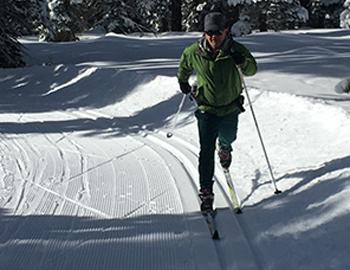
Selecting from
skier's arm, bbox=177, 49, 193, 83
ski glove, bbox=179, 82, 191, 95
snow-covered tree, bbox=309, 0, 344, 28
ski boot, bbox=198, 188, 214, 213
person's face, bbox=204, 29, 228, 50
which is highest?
person's face, bbox=204, 29, 228, 50

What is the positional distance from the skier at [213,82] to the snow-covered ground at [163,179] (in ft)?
2.27

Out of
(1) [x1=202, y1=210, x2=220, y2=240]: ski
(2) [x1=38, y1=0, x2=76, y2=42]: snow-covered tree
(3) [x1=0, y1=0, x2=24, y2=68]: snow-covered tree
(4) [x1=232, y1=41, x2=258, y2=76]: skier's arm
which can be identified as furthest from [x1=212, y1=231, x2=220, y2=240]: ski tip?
(2) [x1=38, y1=0, x2=76, y2=42]: snow-covered tree

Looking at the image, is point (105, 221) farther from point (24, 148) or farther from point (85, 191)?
point (24, 148)

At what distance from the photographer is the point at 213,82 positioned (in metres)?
6.32

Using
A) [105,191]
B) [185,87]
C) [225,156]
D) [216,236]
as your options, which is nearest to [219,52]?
[185,87]

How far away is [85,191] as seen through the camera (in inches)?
307

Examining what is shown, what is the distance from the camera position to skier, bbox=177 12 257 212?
20.4ft

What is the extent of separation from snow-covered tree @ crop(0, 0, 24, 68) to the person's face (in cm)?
1677

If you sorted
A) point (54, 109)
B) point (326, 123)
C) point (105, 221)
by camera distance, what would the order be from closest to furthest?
point (105, 221) < point (326, 123) < point (54, 109)

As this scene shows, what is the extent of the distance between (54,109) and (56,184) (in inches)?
296

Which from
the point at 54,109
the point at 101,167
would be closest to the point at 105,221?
the point at 101,167

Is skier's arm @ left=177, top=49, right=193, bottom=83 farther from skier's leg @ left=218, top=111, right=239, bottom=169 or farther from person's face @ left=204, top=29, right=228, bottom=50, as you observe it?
skier's leg @ left=218, top=111, right=239, bottom=169

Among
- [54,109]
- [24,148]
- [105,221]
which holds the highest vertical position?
[105,221]

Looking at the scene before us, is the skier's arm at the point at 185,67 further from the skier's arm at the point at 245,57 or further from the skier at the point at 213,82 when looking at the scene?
the skier's arm at the point at 245,57
